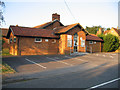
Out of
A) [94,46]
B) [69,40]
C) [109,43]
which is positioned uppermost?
[69,40]

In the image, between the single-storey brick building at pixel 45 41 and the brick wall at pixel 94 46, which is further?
the brick wall at pixel 94 46

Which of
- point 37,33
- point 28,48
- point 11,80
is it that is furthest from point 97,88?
point 37,33

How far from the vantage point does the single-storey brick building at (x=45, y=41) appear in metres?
18.6

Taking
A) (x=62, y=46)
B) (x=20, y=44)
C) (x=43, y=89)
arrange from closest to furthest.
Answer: (x=43, y=89), (x=20, y=44), (x=62, y=46)

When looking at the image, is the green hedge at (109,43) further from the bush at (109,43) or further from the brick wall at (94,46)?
the brick wall at (94,46)

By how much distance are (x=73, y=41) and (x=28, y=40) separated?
793 centimetres

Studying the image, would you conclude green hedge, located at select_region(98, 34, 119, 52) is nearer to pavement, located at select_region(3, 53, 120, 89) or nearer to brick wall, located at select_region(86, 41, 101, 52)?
brick wall, located at select_region(86, 41, 101, 52)

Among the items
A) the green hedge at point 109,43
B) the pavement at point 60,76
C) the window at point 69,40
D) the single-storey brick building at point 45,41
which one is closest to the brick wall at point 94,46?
the single-storey brick building at point 45,41

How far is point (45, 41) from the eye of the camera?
811 inches

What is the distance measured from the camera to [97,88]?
561 centimetres

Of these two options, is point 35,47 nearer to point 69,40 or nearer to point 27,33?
point 27,33

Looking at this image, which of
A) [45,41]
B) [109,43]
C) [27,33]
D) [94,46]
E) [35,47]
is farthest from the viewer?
[109,43]

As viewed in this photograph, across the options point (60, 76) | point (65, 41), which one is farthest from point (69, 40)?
point (60, 76)

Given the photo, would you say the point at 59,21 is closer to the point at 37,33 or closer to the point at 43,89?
the point at 37,33
